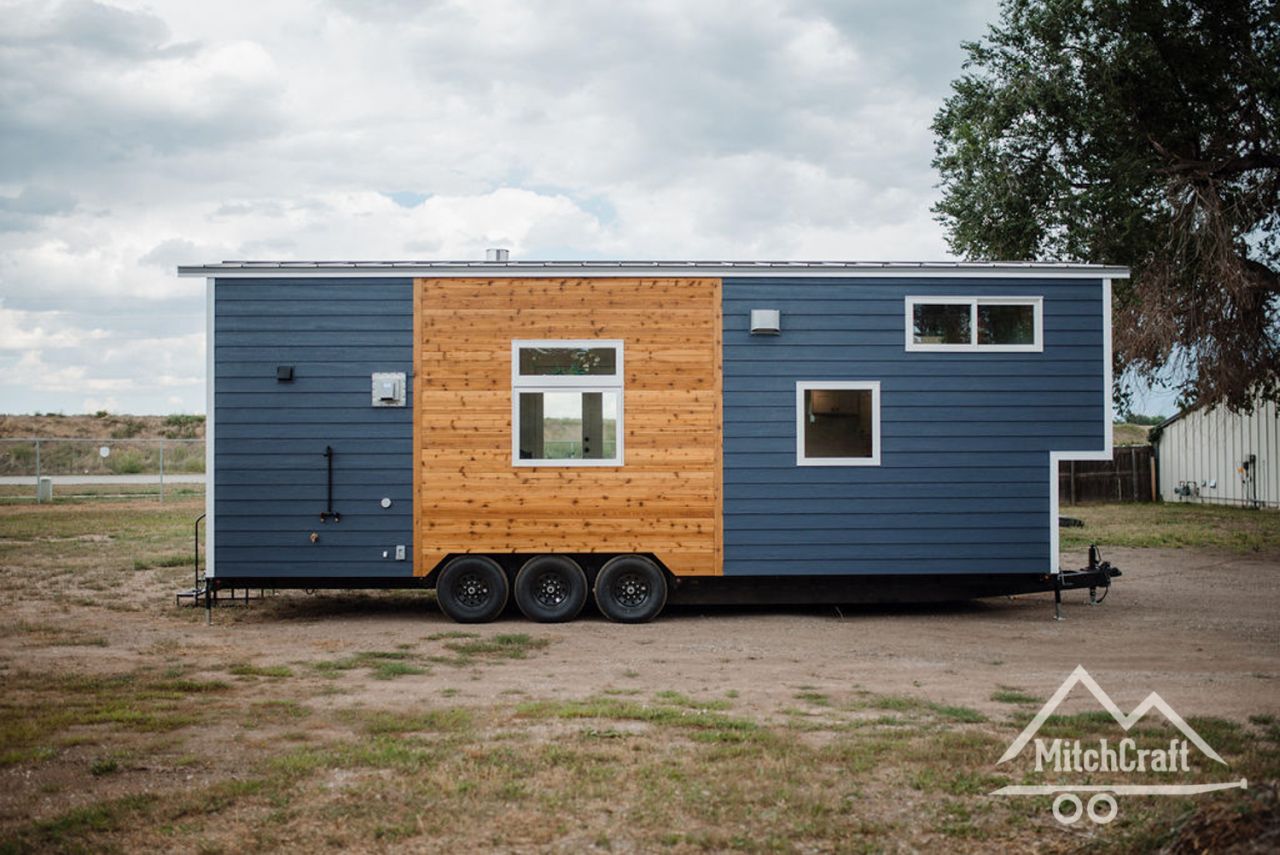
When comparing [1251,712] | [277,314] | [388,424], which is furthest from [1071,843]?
[277,314]

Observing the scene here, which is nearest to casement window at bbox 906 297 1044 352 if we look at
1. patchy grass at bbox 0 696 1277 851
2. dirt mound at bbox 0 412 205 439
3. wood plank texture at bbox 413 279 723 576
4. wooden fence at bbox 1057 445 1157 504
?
wood plank texture at bbox 413 279 723 576

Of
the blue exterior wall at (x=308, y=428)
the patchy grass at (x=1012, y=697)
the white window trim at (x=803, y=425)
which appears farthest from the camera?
the white window trim at (x=803, y=425)

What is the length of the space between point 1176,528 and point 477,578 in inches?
623

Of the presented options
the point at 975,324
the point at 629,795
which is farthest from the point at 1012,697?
the point at 975,324

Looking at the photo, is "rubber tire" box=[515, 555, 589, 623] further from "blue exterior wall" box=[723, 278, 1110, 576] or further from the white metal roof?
the white metal roof

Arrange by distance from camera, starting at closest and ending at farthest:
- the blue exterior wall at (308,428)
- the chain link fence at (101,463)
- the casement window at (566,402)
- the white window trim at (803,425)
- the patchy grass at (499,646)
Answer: the patchy grass at (499,646), the blue exterior wall at (308,428), the casement window at (566,402), the white window trim at (803,425), the chain link fence at (101,463)

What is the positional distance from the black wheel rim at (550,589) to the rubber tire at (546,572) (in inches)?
1.2

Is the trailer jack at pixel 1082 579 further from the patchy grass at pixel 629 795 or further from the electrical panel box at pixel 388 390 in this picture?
the electrical panel box at pixel 388 390

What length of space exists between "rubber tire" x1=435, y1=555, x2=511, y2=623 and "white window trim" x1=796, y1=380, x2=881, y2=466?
3207mm

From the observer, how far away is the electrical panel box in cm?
1045

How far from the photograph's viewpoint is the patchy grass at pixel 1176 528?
Result: 18.0m

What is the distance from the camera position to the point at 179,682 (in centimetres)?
749

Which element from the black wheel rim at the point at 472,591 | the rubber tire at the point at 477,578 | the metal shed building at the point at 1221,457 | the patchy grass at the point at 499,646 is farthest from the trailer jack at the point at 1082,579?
the metal shed building at the point at 1221,457

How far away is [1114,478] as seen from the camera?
94.7ft
